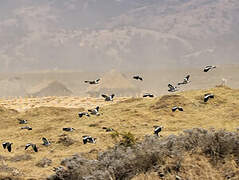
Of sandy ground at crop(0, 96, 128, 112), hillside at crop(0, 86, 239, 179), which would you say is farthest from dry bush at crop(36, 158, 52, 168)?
sandy ground at crop(0, 96, 128, 112)

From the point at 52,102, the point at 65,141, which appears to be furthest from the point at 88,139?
the point at 52,102

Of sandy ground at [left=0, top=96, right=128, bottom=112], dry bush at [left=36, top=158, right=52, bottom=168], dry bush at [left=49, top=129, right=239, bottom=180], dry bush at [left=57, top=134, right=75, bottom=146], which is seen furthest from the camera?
sandy ground at [left=0, top=96, right=128, bottom=112]

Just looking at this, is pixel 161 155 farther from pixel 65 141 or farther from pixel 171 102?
pixel 171 102

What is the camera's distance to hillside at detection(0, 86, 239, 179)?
58.6ft

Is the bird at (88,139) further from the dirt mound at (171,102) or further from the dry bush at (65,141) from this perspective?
the dirt mound at (171,102)

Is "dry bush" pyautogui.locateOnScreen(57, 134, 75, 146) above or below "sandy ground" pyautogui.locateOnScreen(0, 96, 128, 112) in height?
below

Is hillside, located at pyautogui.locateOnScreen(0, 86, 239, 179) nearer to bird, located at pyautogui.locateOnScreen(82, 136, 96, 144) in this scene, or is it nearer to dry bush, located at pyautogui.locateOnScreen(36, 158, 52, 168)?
dry bush, located at pyautogui.locateOnScreen(36, 158, 52, 168)

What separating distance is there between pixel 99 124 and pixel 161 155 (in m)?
14.0

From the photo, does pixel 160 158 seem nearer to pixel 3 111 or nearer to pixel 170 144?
pixel 170 144

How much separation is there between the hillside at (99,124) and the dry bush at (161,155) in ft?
11.6

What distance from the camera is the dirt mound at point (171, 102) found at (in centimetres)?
2803

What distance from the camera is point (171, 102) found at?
28.4 m

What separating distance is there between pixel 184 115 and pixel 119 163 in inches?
579

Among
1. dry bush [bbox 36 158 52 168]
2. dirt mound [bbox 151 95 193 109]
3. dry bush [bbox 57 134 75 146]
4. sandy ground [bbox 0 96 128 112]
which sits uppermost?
sandy ground [bbox 0 96 128 112]
